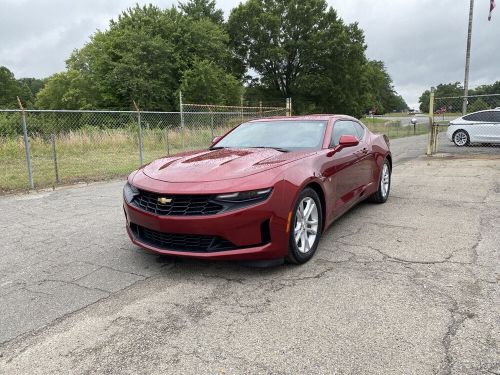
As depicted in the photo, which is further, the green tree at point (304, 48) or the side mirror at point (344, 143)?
the green tree at point (304, 48)

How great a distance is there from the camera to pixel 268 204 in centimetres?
340

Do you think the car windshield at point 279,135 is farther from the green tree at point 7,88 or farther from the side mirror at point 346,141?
the green tree at point 7,88

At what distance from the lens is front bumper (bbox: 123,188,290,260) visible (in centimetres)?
333

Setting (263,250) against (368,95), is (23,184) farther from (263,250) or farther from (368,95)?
(368,95)

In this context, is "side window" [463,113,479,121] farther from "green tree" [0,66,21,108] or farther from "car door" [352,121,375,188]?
"green tree" [0,66,21,108]

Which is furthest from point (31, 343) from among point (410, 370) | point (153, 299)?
point (410, 370)

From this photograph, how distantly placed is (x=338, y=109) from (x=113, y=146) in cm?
3838

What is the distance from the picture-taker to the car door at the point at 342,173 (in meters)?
4.42

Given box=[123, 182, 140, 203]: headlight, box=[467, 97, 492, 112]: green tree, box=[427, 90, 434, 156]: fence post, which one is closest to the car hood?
box=[123, 182, 140, 203]: headlight

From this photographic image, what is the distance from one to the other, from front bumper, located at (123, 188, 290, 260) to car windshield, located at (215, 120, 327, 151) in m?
1.25

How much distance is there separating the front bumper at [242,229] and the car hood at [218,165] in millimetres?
353

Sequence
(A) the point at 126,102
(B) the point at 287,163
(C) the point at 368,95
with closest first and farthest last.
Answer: (B) the point at 287,163
(A) the point at 126,102
(C) the point at 368,95

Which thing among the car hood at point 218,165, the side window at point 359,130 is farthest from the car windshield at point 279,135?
the side window at point 359,130

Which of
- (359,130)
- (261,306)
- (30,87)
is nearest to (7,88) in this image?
(30,87)
